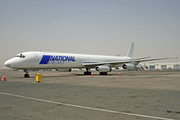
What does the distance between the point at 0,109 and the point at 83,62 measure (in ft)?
88.8

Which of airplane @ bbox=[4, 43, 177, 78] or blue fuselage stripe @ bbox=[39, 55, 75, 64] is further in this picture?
blue fuselage stripe @ bbox=[39, 55, 75, 64]

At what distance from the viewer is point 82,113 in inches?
211

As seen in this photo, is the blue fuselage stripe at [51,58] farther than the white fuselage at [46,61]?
Yes

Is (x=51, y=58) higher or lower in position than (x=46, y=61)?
higher

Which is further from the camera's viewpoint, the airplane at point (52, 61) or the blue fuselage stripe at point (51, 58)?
the blue fuselage stripe at point (51, 58)

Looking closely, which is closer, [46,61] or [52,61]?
[46,61]

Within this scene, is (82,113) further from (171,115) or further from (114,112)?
(171,115)

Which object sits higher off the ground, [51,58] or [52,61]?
[51,58]

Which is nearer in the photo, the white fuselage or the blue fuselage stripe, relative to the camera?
the white fuselage

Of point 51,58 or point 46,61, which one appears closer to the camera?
point 46,61

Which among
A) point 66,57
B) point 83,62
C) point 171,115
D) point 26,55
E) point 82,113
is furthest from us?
point 83,62

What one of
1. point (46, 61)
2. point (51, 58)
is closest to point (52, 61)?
point (51, 58)

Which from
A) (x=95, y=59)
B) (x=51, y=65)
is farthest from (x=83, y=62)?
(x=51, y=65)

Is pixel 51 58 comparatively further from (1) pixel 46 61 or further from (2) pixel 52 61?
(1) pixel 46 61
